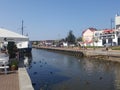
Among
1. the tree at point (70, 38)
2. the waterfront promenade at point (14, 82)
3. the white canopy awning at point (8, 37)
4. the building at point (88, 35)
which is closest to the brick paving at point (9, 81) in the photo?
the waterfront promenade at point (14, 82)

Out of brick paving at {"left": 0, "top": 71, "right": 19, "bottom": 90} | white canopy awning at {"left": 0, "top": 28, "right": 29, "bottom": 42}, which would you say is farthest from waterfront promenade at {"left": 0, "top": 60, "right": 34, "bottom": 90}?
white canopy awning at {"left": 0, "top": 28, "right": 29, "bottom": 42}

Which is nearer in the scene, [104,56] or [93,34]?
[104,56]

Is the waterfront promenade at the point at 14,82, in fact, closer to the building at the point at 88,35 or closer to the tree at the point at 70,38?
the building at the point at 88,35

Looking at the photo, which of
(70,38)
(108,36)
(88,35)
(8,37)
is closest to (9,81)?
(8,37)

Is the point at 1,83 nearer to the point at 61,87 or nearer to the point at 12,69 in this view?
the point at 12,69

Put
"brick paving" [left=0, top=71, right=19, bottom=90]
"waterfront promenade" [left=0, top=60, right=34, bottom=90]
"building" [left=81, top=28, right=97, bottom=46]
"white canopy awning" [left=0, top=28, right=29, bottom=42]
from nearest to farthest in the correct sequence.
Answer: "waterfront promenade" [left=0, top=60, right=34, bottom=90] → "brick paving" [left=0, top=71, right=19, bottom=90] → "white canopy awning" [left=0, top=28, right=29, bottom=42] → "building" [left=81, top=28, right=97, bottom=46]

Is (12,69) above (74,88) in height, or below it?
above

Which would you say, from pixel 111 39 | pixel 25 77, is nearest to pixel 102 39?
pixel 111 39

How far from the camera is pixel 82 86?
2258 centimetres

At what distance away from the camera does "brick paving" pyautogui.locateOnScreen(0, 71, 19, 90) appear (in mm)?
13727

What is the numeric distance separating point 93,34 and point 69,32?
86.5 feet

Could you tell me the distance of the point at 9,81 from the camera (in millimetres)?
15414

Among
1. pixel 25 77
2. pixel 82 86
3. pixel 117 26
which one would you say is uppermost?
pixel 117 26

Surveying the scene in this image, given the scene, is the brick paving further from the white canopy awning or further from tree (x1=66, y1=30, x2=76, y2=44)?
tree (x1=66, y1=30, x2=76, y2=44)
